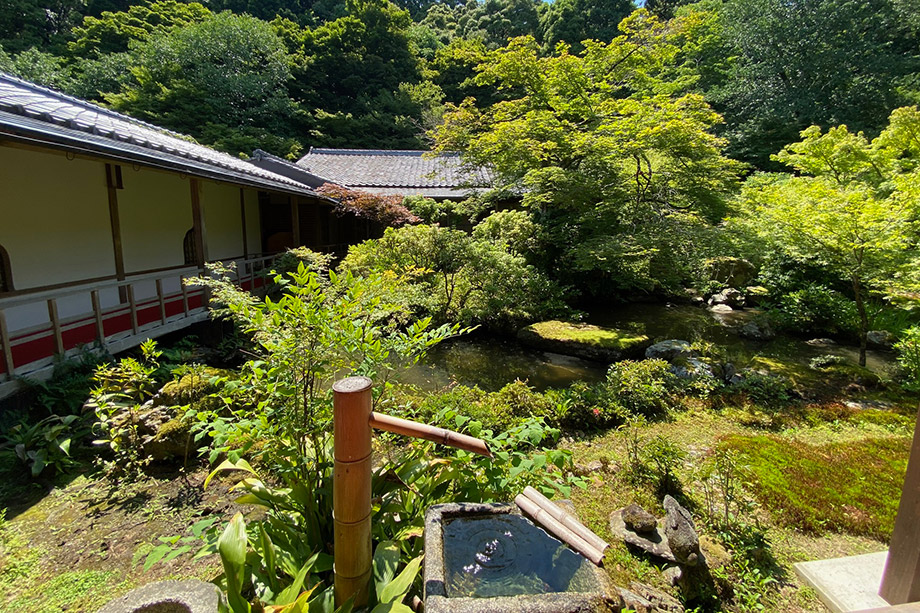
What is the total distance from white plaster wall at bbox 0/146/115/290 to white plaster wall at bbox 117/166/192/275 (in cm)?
37

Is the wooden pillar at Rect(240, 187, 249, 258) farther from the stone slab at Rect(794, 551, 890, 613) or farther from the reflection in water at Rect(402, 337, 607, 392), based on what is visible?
the stone slab at Rect(794, 551, 890, 613)

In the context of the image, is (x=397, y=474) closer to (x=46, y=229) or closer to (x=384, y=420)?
(x=384, y=420)

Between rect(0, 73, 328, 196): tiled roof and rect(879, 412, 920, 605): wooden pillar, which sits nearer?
rect(879, 412, 920, 605): wooden pillar

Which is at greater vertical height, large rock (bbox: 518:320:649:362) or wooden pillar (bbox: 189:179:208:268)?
wooden pillar (bbox: 189:179:208:268)

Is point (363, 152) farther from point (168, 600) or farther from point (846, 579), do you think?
point (846, 579)

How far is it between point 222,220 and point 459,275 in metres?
6.28

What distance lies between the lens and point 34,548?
2721mm

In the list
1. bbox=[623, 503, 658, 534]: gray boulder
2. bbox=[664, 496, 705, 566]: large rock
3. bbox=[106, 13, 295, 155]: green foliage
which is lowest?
bbox=[623, 503, 658, 534]: gray boulder

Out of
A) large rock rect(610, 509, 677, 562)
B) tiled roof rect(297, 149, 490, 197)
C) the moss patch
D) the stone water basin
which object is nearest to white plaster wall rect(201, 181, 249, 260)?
tiled roof rect(297, 149, 490, 197)

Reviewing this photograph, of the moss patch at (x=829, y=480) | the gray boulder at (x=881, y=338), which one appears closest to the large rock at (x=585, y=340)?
→ the moss patch at (x=829, y=480)

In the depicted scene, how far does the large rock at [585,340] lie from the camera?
7828 mm

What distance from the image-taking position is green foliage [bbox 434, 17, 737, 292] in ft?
28.2

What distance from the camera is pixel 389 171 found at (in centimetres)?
1770

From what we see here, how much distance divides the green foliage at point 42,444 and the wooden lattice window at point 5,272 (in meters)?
2.70
